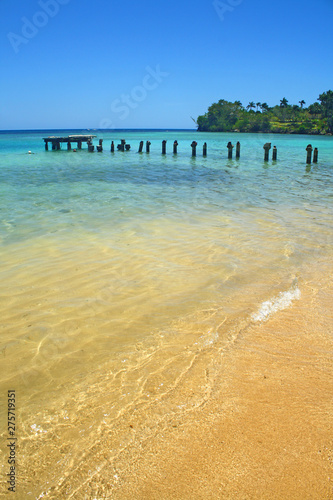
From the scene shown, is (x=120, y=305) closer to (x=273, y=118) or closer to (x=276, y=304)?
(x=276, y=304)

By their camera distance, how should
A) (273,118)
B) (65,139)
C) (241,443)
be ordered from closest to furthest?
(241,443)
(65,139)
(273,118)

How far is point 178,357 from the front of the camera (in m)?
3.55

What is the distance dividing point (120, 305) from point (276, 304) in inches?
84.3

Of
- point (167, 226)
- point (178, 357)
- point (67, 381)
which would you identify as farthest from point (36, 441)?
point (167, 226)

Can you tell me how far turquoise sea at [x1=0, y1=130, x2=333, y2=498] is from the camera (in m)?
2.74

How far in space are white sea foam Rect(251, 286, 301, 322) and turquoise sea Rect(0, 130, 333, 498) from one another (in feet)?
0.09

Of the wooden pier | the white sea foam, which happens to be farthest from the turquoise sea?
the wooden pier

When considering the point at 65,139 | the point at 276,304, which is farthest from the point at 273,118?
the point at 276,304

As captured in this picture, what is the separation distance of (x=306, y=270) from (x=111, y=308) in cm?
347

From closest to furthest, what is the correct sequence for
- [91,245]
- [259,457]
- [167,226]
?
[259,457] < [91,245] < [167,226]

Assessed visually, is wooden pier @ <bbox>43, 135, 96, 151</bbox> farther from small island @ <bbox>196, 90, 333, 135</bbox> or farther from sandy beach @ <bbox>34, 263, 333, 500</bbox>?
small island @ <bbox>196, 90, 333, 135</bbox>

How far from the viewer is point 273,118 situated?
138625 mm

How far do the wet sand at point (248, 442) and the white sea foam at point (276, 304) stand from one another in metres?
0.74

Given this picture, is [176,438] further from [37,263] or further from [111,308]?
[37,263]
